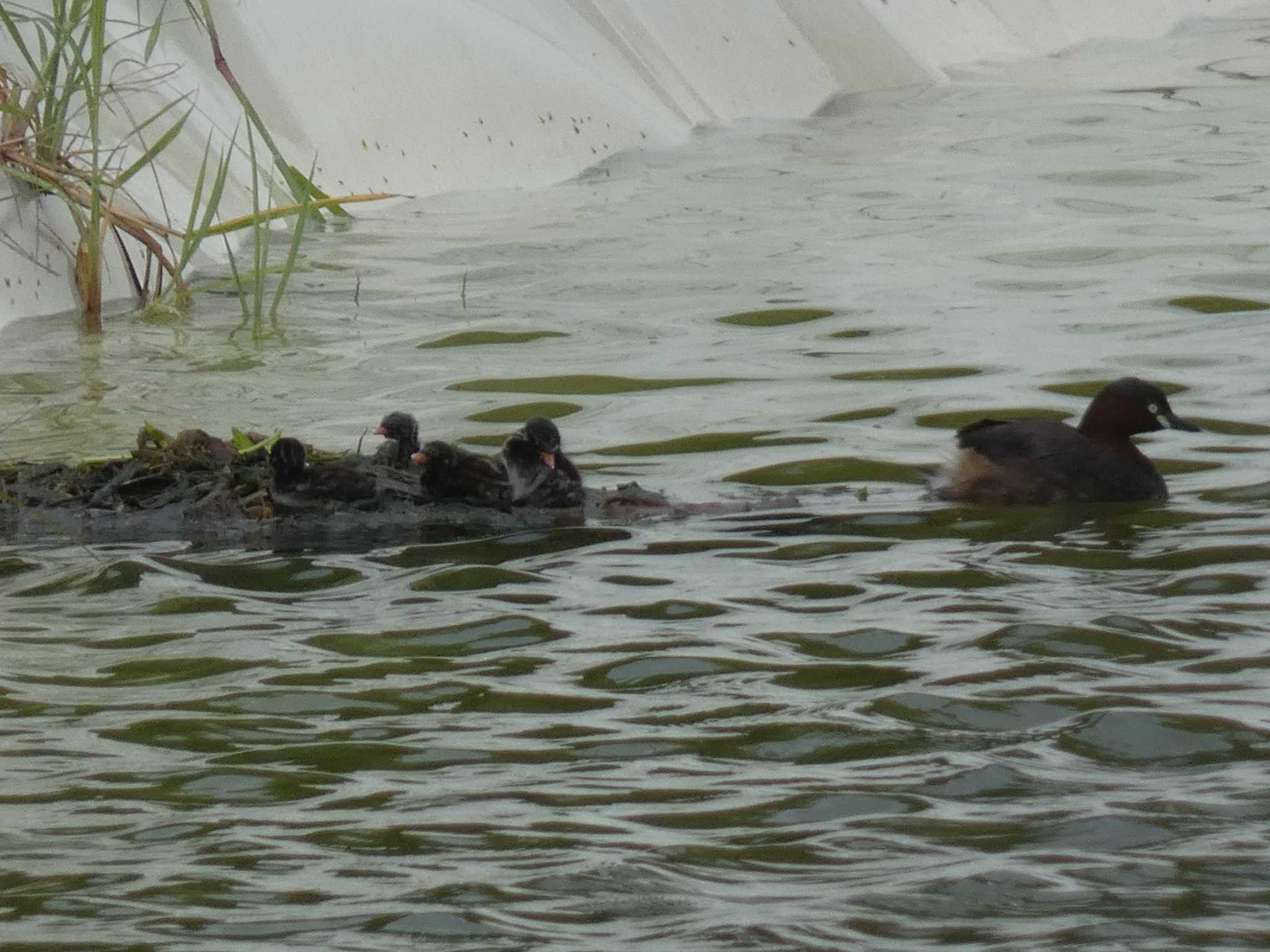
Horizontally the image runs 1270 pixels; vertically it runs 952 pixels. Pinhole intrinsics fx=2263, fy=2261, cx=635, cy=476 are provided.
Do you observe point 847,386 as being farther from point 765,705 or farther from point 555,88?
point 555,88

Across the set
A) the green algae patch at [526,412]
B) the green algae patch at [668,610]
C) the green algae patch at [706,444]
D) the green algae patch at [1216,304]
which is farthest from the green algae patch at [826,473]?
the green algae patch at [1216,304]

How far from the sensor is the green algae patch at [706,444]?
8.88 meters

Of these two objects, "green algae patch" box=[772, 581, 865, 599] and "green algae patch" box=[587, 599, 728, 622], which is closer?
"green algae patch" box=[587, 599, 728, 622]

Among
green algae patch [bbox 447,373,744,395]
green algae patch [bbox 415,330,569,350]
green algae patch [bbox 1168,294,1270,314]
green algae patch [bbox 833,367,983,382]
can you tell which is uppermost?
green algae patch [bbox 1168,294,1270,314]

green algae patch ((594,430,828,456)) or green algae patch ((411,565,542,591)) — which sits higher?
green algae patch ((594,430,828,456))

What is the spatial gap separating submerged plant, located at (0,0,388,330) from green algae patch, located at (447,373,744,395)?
100 centimetres

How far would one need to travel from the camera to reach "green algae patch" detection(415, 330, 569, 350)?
36.8ft

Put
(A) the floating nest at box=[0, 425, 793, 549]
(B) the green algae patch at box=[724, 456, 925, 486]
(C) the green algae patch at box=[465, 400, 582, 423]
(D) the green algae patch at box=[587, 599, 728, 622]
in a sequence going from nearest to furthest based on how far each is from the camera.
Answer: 1. (D) the green algae patch at box=[587, 599, 728, 622]
2. (A) the floating nest at box=[0, 425, 793, 549]
3. (B) the green algae patch at box=[724, 456, 925, 486]
4. (C) the green algae patch at box=[465, 400, 582, 423]

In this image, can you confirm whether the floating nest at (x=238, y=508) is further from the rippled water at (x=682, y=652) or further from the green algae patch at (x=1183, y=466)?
the green algae patch at (x=1183, y=466)

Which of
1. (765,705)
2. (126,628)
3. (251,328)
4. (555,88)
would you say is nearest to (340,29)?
(555,88)

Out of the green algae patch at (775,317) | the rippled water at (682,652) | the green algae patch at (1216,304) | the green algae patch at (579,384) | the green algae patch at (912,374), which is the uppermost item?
the green algae patch at (1216,304)

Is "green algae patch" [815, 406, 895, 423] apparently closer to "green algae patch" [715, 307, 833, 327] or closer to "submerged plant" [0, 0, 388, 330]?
"green algae patch" [715, 307, 833, 327]

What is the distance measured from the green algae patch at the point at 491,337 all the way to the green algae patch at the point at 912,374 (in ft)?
5.85

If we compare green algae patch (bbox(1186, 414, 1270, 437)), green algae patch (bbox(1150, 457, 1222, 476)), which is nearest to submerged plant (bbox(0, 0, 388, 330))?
green algae patch (bbox(1150, 457, 1222, 476))
